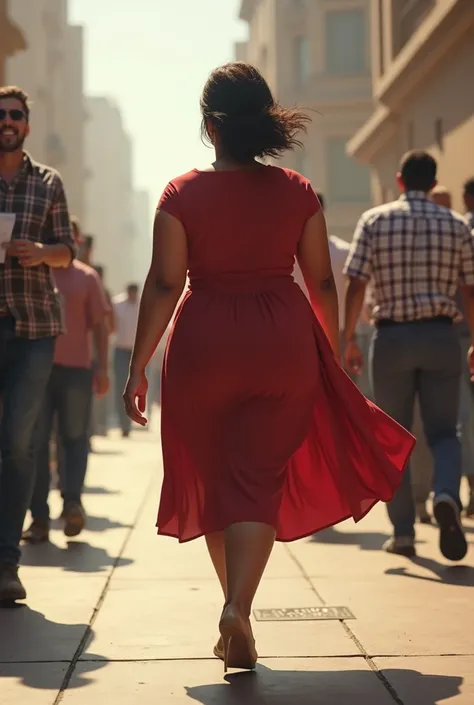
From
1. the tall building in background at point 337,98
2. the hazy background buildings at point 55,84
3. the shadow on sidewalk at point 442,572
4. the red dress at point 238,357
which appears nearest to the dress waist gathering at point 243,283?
the red dress at point 238,357

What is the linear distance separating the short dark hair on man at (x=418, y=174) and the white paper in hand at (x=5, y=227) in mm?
2326

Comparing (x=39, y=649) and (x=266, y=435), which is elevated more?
(x=266, y=435)

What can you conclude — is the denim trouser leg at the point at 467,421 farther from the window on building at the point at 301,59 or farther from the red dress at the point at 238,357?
the window on building at the point at 301,59

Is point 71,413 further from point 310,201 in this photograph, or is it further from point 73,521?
point 310,201

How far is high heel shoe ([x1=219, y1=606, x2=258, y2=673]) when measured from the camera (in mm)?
4398

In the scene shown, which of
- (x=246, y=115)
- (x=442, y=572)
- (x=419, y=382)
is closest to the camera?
(x=246, y=115)

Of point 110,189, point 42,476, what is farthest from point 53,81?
point 110,189

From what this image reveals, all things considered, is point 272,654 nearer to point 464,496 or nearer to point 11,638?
point 11,638

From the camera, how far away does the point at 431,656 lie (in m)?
4.82

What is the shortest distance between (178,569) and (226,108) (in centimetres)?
298

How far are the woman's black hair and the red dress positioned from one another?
85 millimetres

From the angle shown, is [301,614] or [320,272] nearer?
[320,272]

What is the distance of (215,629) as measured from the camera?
212 inches

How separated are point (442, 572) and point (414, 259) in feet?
5.23
